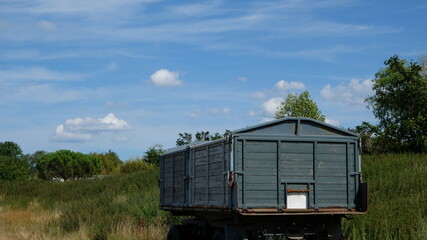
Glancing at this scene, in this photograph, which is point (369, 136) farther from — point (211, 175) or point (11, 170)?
point (11, 170)

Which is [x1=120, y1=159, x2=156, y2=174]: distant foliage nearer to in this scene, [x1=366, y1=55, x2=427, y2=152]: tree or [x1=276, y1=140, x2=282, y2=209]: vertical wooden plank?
[x1=366, y1=55, x2=427, y2=152]: tree

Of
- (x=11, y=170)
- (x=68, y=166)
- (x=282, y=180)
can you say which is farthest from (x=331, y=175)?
(x=68, y=166)

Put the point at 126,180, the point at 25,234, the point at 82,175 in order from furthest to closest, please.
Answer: the point at 82,175
the point at 126,180
the point at 25,234

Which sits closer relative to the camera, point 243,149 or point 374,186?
point 243,149

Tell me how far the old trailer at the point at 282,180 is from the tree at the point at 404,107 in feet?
75.0

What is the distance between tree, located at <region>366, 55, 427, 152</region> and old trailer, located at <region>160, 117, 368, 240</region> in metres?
22.9

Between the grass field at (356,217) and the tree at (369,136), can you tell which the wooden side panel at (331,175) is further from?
the tree at (369,136)

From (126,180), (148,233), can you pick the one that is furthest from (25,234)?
(126,180)

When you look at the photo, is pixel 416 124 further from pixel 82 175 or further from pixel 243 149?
pixel 82 175

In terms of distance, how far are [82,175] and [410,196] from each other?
67298 mm

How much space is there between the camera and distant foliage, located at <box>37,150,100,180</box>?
81425 mm

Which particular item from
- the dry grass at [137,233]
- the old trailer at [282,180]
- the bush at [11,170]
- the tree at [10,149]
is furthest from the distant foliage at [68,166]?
the old trailer at [282,180]

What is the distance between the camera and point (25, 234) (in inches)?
781

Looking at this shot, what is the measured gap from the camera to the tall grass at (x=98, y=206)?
19453 millimetres
